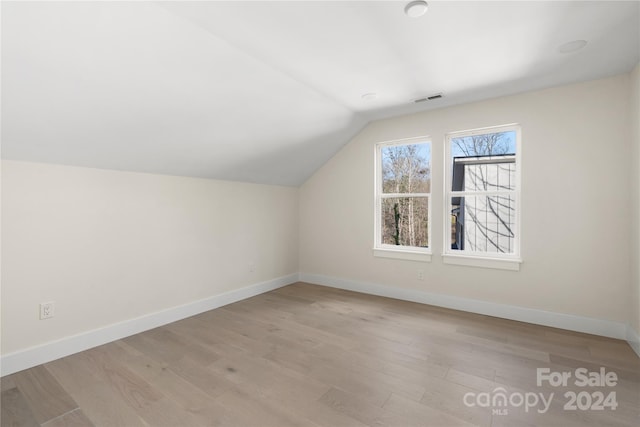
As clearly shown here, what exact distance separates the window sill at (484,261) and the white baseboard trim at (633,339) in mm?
943

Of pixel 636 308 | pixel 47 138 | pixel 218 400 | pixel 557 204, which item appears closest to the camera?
pixel 218 400

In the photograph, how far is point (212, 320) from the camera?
3193mm

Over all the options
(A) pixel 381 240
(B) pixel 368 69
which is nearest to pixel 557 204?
(A) pixel 381 240

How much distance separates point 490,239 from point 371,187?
1627 mm

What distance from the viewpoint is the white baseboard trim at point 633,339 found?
2.44m

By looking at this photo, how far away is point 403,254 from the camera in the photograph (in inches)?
155

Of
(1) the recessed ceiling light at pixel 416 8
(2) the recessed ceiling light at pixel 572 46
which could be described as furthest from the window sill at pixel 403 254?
(1) the recessed ceiling light at pixel 416 8

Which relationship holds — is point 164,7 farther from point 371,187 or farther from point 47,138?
point 371,187

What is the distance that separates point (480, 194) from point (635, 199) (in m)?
1.26

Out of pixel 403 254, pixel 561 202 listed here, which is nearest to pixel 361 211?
pixel 403 254

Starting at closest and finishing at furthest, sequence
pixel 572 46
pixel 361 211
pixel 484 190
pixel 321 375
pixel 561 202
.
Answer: pixel 321 375 → pixel 572 46 → pixel 561 202 → pixel 484 190 → pixel 361 211

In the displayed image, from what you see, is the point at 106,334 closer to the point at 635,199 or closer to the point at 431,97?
the point at 431,97

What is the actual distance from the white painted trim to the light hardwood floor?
0.44 ft

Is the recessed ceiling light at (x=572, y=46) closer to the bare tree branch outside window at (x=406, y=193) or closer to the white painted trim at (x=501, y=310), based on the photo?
the bare tree branch outside window at (x=406, y=193)
